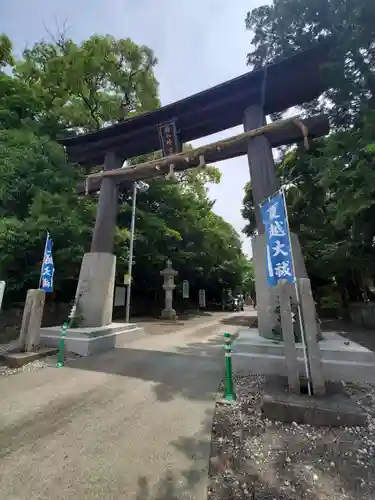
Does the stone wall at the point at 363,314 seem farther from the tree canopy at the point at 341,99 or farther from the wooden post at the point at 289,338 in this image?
the wooden post at the point at 289,338

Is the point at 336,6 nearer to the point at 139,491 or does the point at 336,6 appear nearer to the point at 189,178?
the point at 139,491

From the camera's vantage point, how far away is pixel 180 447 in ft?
8.20

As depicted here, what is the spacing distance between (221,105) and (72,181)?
560cm

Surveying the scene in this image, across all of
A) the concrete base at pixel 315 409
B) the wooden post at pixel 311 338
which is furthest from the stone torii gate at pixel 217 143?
the concrete base at pixel 315 409

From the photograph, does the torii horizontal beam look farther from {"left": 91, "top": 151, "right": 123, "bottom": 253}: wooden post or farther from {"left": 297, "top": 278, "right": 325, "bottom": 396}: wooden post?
{"left": 297, "top": 278, "right": 325, "bottom": 396}: wooden post

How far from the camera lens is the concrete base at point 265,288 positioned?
5219mm

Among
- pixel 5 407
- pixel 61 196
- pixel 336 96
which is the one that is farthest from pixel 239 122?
pixel 5 407

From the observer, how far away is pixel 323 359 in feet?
14.2

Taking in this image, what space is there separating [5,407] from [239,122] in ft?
26.8

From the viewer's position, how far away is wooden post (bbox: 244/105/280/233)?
5.87m

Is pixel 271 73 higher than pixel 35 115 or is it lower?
lower

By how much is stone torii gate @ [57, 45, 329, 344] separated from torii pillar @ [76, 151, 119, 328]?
3cm

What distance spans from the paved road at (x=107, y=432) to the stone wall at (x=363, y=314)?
9208 mm

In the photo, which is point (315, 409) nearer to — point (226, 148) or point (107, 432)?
point (107, 432)
